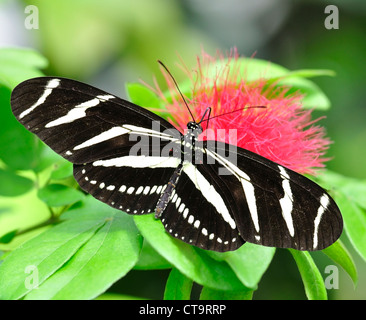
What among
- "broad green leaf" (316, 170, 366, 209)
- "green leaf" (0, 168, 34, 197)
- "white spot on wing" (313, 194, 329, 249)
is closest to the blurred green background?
"broad green leaf" (316, 170, 366, 209)

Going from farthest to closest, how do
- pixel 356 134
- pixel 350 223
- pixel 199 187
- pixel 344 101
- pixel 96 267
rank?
pixel 344 101 → pixel 356 134 → pixel 350 223 → pixel 199 187 → pixel 96 267

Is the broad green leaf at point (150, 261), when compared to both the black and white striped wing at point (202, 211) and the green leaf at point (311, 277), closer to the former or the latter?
the black and white striped wing at point (202, 211)

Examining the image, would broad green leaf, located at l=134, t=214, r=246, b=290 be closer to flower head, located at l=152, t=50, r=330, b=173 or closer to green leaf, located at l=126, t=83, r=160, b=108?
flower head, located at l=152, t=50, r=330, b=173

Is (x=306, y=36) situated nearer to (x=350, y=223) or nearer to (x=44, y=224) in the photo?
(x=350, y=223)

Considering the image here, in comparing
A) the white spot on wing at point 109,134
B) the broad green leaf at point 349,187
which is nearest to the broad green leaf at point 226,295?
the white spot on wing at point 109,134

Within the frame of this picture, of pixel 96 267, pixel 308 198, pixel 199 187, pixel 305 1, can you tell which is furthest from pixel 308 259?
pixel 305 1

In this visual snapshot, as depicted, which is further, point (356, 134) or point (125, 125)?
point (356, 134)
